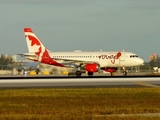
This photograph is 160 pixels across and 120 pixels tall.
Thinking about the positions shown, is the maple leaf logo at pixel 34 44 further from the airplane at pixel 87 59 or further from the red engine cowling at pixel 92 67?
the red engine cowling at pixel 92 67

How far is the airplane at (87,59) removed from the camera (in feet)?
274

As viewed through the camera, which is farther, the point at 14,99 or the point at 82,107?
the point at 14,99

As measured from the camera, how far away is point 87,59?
8512 cm

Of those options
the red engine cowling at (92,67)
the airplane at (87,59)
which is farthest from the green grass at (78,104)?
the airplane at (87,59)

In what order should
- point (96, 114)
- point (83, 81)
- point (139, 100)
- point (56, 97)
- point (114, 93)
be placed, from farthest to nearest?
1. point (83, 81)
2. point (114, 93)
3. point (56, 97)
4. point (139, 100)
5. point (96, 114)

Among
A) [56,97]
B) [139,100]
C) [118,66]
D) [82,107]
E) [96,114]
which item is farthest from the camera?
[118,66]

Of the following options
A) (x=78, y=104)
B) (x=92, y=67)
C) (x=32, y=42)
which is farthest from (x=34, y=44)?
(x=78, y=104)

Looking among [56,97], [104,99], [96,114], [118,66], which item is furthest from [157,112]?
[118,66]

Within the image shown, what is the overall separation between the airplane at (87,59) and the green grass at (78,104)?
142ft

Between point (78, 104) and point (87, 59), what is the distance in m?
54.7

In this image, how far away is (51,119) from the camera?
22.8 metres

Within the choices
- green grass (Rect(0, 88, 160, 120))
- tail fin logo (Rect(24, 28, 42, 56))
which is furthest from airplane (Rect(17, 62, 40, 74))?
green grass (Rect(0, 88, 160, 120))

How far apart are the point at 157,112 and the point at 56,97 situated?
1143 centimetres

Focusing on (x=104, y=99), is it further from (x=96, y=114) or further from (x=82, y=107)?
(x=96, y=114)
